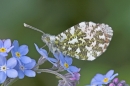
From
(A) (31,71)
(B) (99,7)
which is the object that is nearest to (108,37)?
(A) (31,71)

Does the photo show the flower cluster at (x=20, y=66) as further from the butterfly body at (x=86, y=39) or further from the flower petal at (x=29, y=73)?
the butterfly body at (x=86, y=39)

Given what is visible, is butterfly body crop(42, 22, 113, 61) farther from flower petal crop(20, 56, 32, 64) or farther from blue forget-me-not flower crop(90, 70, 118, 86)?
flower petal crop(20, 56, 32, 64)

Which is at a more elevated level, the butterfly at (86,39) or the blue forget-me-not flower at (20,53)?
the butterfly at (86,39)

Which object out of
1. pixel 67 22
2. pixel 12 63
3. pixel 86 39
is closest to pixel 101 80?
pixel 86 39

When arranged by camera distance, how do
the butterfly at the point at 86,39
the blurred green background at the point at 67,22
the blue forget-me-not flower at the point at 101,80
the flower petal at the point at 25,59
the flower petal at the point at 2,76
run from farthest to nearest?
the blurred green background at the point at 67,22 < the butterfly at the point at 86,39 < the blue forget-me-not flower at the point at 101,80 < the flower petal at the point at 25,59 < the flower petal at the point at 2,76

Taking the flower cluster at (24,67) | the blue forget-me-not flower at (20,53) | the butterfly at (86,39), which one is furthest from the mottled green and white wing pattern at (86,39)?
the blue forget-me-not flower at (20,53)

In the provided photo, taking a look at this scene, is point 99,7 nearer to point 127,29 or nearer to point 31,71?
point 127,29

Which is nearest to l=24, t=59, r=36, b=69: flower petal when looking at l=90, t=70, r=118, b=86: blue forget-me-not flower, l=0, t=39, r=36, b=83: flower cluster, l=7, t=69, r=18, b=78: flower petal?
l=0, t=39, r=36, b=83: flower cluster

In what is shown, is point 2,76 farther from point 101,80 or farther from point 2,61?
point 101,80
